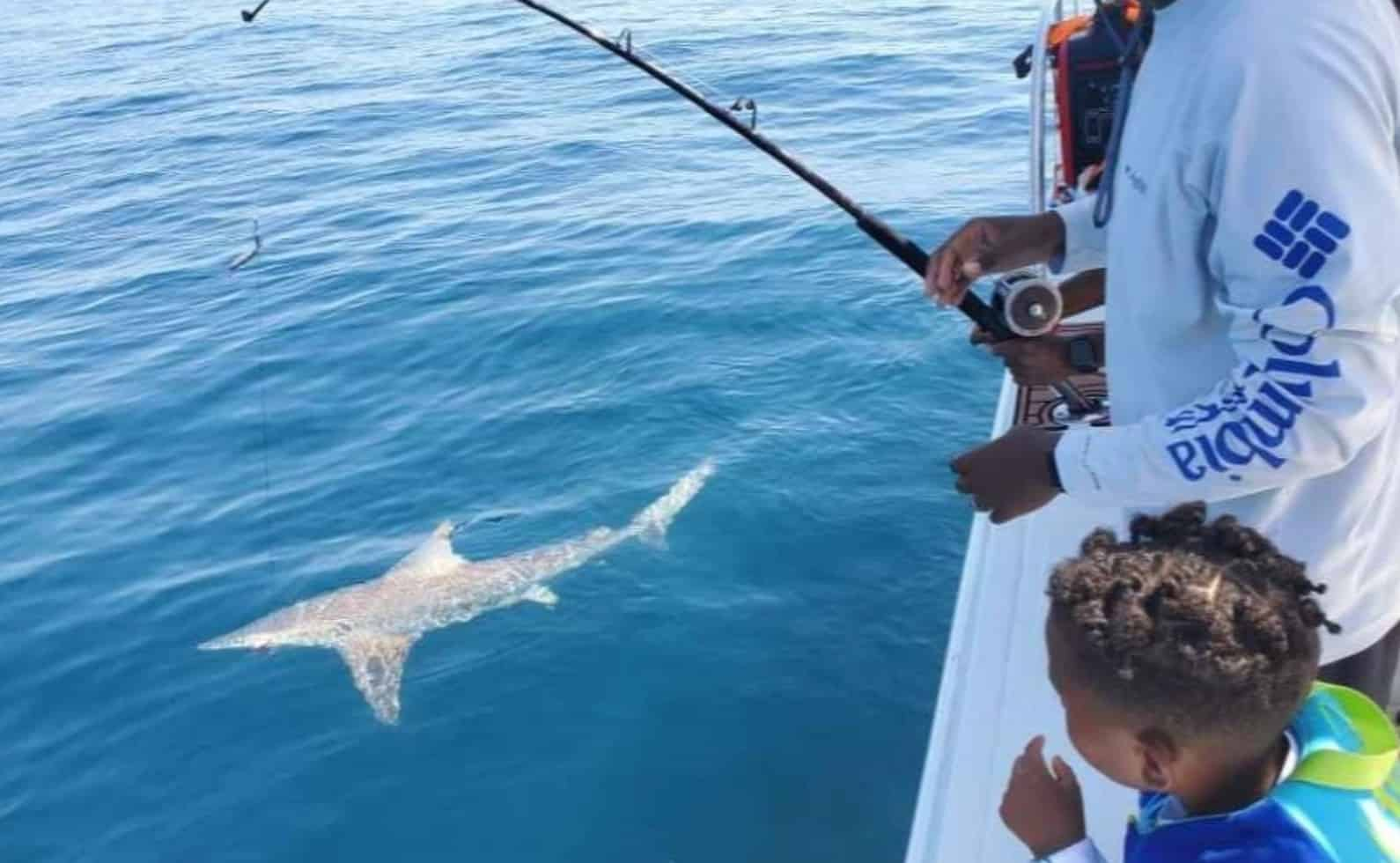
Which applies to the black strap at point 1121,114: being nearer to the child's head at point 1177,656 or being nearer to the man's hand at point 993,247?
the man's hand at point 993,247

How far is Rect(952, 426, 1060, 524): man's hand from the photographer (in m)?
1.86

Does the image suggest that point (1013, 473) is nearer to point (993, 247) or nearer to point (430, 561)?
point (993, 247)

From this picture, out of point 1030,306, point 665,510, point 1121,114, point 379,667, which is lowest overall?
point 379,667

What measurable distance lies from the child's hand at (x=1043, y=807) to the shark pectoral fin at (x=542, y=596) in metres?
3.73

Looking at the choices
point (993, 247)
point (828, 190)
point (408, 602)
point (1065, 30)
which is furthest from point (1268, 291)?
point (408, 602)

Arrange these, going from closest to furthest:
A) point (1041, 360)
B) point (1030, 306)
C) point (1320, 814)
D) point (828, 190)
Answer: point (1320, 814) < point (1041, 360) < point (1030, 306) < point (828, 190)

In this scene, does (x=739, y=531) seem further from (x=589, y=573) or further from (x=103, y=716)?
(x=103, y=716)

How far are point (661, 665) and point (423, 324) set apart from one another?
13.8 ft

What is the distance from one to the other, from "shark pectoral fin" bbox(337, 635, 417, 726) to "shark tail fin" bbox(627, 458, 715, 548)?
1073mm

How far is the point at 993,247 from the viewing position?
2.37 meters

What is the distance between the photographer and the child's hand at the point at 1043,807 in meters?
1.74

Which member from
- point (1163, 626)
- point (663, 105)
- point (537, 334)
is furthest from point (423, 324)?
point (1163, 626)

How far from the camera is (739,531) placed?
5793mm

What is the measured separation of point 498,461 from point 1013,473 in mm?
4998
